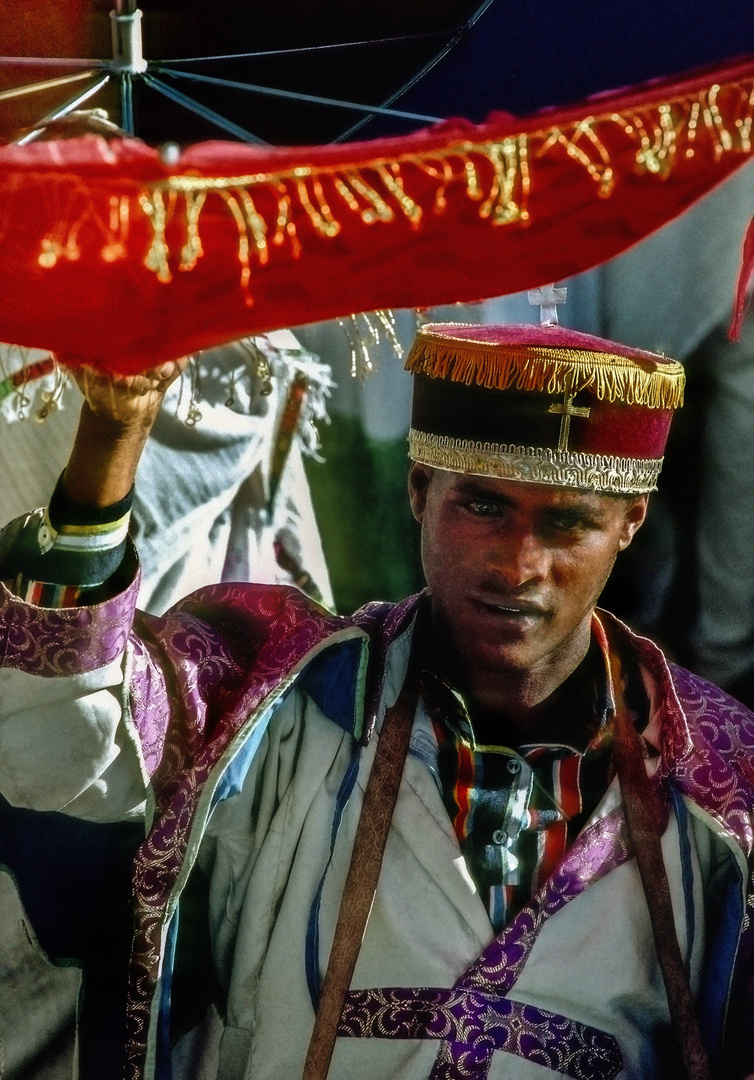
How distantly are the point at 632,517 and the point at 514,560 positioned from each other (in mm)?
220

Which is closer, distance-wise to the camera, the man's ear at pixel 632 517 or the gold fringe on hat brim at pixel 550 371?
the gold fringe on hat brim at pixel 550 371

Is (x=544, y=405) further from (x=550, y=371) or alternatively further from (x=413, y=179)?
(x=413, y=179)

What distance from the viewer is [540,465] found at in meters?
1.58

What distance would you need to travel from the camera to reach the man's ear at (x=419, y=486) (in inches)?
67.7

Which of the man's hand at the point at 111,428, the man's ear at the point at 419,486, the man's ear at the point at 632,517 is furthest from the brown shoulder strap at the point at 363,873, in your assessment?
the man's hand at the point at 111,428

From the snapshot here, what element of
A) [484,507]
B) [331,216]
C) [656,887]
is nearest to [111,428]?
[331,216]

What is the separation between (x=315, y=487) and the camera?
2115 mm

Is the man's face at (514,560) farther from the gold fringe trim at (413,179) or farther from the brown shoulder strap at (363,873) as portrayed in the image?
the gold fringe trim at (413,179)

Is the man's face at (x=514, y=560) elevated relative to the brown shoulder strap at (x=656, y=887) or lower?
elevated

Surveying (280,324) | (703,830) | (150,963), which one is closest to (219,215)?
(280,324)

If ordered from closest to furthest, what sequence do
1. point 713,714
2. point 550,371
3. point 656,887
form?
point 550,371
point 656,887
point 713,714

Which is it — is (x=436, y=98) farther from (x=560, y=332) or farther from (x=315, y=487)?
(x=315, y=487)

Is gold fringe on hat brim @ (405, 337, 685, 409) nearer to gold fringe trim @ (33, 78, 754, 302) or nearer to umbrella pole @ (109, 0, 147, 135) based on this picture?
gold fringe trim @ (33, 78, 754, 302)

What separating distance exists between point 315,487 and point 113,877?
2.57ft
